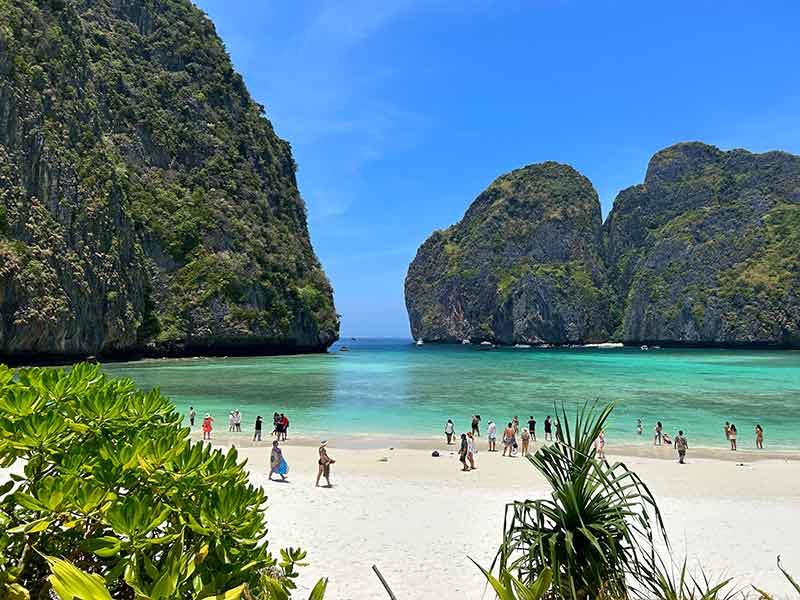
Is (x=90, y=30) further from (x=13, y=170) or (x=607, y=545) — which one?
(x=607, y=545)

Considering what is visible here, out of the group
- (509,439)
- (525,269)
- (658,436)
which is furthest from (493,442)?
(525,269)

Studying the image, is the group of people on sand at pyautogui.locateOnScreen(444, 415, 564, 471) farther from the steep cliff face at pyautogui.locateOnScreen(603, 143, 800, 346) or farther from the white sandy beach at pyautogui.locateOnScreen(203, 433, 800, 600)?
the steep cliff face at pyautogui.locateOnScreen(603, 143, 800, 346)

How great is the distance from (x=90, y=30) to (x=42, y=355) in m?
53.0

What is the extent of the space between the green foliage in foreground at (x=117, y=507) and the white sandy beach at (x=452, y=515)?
12.6 feet

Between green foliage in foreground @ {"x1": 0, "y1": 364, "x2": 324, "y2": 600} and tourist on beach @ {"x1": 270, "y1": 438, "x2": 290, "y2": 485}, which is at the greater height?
green foliage in foreground @ {"x1": 0, "y1": 364, "x2": 324, "y2": 600}

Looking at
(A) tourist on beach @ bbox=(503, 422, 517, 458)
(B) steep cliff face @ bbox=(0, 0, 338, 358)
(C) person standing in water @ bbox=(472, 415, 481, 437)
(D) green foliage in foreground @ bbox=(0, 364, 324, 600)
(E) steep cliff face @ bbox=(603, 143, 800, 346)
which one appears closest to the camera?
(D) green foliage in foreground @ bbox=(0, 364, 324, 600)

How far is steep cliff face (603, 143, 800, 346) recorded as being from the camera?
109m

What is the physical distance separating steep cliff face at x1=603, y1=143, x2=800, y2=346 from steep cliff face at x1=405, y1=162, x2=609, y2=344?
12585 mm

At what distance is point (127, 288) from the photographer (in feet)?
198

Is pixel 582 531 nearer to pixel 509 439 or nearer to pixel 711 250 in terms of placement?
pixel 509 439

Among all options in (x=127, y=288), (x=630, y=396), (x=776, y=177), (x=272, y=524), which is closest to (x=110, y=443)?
(x=272, y=524)

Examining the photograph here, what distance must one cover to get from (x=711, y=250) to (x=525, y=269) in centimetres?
4886

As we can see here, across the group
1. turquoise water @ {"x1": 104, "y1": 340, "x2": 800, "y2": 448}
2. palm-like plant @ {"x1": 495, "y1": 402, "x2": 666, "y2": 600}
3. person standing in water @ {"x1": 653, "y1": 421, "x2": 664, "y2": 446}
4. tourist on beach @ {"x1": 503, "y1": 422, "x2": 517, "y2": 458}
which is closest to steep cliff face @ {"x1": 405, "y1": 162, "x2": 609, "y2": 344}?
turquoise water @ {"x1": 104, "y1": 340, "x2": 800, "y2": 448}

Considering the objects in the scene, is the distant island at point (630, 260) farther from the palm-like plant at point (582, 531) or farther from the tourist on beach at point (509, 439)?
the palm-like plant at point (582, 531)
